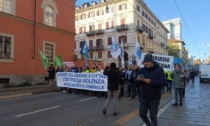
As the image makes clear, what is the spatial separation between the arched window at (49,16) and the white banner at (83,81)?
924 centimetres

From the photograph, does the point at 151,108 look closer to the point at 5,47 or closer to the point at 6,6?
the point at 5,47

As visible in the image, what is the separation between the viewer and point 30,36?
73.2ft

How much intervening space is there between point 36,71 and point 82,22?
43348mm

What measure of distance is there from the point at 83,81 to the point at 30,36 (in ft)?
31.1

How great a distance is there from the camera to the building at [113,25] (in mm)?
55688

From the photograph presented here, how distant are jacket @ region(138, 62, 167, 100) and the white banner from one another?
27.9 ft

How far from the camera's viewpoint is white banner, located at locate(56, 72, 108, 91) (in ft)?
46.2

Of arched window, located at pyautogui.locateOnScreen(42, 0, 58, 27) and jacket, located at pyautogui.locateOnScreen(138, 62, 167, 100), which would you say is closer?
jacket, located at pyautogui.locateOnScreen(138, 62, 167, 100)

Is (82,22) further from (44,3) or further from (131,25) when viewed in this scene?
(44,3)

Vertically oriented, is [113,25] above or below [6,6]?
above

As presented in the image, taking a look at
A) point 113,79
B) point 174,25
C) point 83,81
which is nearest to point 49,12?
point 83,81

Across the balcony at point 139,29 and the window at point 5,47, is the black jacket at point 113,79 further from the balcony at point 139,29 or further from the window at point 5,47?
the balcony at point 139,29

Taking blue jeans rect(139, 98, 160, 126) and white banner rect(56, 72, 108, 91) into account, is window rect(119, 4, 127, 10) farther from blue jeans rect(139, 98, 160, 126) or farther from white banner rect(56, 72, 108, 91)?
blue jeans rect(139, 98, 160, 126)

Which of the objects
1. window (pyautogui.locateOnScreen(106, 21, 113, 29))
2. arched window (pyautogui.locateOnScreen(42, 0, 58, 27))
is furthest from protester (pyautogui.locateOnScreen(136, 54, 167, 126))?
window (pyautogui.locateOnScreen(106, 21, 113, 29))
